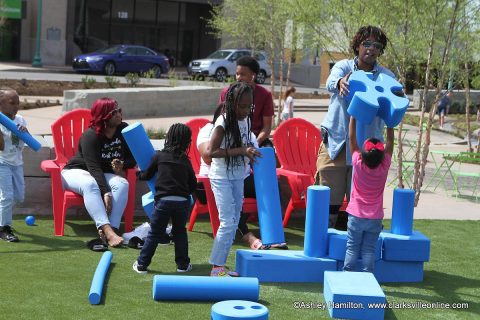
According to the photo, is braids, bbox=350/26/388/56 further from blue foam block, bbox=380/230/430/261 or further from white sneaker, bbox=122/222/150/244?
white sneaker, bbox=122/222/150/244

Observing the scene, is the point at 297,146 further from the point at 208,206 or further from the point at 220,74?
the point at 220,74

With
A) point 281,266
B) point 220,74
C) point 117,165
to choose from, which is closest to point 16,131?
point 117,165

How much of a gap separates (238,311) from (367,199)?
167 centimetres

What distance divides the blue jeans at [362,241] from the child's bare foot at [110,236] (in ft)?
6.78

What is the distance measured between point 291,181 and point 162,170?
7.37 ft

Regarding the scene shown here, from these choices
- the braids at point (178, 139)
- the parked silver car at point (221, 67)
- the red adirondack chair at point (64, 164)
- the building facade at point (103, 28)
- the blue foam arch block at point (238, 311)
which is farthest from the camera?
the building facade at point (103, 28)

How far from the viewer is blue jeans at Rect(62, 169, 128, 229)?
7.05 meters

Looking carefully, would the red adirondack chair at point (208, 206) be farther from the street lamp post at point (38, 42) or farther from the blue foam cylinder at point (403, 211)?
the street lamp post at point (38, 42)

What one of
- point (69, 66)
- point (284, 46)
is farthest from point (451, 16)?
point (69, 66)

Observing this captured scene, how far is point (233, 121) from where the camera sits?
20.0 feet

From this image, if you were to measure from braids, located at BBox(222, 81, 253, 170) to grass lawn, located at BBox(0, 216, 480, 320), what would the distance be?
954mm

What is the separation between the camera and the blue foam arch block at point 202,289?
213 inches

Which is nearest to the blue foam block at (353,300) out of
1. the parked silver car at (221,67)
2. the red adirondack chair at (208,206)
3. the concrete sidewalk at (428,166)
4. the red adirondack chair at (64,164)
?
the red adirondack chair at (208,206)

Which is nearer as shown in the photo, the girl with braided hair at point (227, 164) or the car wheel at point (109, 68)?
the girl with braided hair at point (227, 164)
